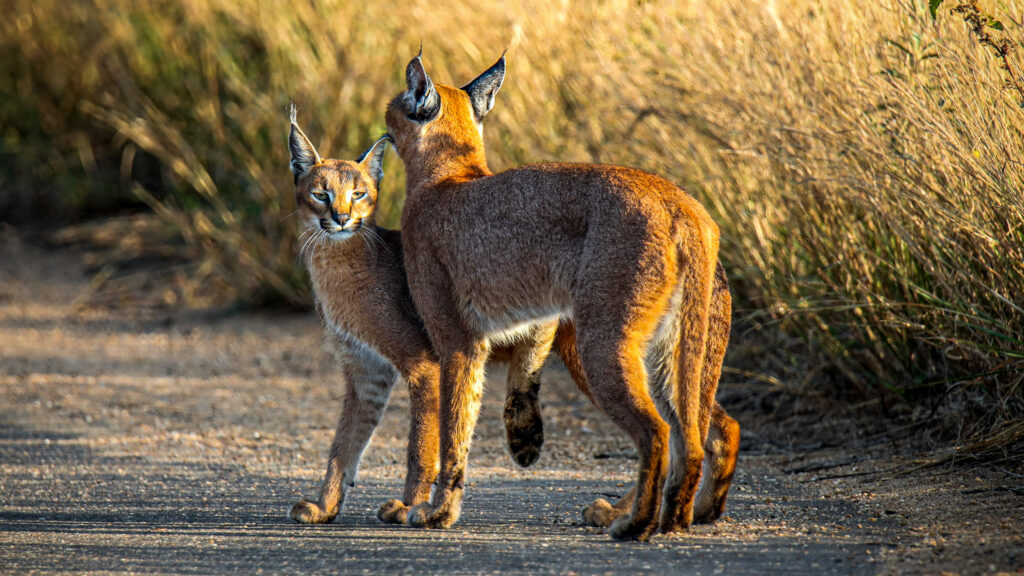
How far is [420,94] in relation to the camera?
17.2 ft

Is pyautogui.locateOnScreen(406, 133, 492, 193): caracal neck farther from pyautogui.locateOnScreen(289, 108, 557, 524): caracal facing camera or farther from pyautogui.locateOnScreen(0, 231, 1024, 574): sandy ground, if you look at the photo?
pyautogui.locateOnScreen(0, 231, 1024, 574): sandy ground

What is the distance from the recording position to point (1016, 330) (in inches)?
187

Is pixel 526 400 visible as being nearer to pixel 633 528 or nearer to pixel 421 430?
pixel 421 430

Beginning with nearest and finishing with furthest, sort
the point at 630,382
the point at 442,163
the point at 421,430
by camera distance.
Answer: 1. the point at 630,382
2. the point at 421,430
3. the point at 442,163

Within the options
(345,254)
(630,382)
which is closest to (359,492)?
(345,254)

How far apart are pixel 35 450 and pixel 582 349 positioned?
11.6 ft

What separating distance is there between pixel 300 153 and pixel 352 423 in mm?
1343

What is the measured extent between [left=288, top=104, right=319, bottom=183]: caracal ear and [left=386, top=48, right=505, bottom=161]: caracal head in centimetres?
40

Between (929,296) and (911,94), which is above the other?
(911,94)

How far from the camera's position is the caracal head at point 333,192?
5207 millimetres

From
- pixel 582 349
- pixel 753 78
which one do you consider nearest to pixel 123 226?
pixel 753 78

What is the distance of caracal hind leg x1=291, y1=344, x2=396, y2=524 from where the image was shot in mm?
4812

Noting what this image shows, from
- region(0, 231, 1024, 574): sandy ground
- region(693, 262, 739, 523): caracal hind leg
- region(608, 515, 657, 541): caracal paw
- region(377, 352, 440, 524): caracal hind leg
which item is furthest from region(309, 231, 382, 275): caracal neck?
region(608, 515, 657, 541): caracal paw

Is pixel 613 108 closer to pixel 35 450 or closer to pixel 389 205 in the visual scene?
pixel 389 205
